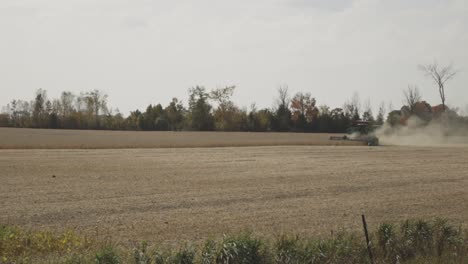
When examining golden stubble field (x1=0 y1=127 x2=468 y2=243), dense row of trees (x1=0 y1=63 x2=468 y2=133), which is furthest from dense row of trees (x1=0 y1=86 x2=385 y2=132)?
golden stubble field (x1=0 y1=127 x2=468 y2=243)

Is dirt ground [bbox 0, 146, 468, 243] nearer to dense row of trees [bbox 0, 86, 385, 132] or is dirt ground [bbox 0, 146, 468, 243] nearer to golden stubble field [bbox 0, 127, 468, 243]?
golden stubble field [bbox 0, 127, 468, 243]

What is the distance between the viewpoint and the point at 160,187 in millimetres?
21094

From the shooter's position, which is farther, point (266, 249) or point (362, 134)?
point (362, 134)

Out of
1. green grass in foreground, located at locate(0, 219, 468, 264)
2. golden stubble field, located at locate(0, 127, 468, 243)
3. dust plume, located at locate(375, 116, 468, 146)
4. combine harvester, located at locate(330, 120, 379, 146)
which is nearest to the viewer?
green grass in foreground, located at locate(0, 219, 468, 264)

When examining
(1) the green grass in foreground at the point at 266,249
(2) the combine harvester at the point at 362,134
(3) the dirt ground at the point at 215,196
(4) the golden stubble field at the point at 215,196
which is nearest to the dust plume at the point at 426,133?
(2) the combine harvester at the point at 362,134

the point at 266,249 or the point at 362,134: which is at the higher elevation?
the point at 362,134

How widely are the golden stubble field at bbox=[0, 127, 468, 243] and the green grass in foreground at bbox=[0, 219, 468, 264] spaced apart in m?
1.95

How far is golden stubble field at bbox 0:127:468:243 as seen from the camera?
547 inches

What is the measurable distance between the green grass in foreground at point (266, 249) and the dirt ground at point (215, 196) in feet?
6.67

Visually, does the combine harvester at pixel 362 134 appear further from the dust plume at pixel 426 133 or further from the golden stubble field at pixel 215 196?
the golden stubble field at pixel 215 196

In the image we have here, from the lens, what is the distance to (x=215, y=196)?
19078 mm

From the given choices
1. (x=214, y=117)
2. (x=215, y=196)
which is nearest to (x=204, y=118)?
(x=214, y=117)

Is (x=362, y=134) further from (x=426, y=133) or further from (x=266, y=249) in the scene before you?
(x=266, y=249)

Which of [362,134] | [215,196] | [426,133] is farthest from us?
[426,133]
